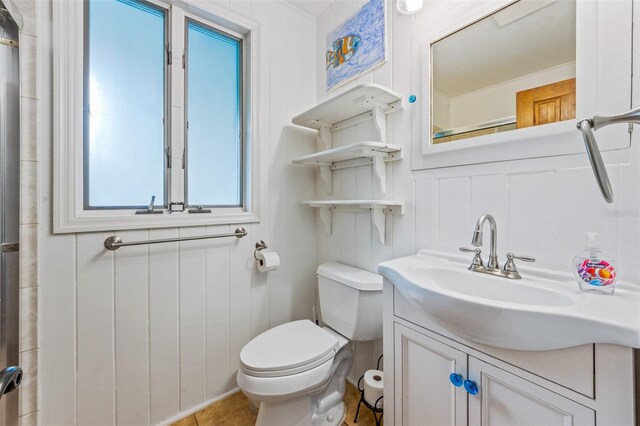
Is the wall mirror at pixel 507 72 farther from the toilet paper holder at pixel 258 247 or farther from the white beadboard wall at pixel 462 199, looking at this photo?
the toilet paper holder at pixel 258 247

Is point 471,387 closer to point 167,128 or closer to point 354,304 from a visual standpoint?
point 354,304

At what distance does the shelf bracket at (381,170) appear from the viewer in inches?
51.1

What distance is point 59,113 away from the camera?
1.02m

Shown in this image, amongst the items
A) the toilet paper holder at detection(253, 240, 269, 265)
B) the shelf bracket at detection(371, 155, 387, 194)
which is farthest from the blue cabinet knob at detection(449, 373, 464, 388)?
the toilet paper holder at detection(253, 240, 269, 265)

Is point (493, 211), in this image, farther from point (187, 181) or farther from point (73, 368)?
point (73, 368)

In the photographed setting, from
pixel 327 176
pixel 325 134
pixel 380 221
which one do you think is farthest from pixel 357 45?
pixel 380 221

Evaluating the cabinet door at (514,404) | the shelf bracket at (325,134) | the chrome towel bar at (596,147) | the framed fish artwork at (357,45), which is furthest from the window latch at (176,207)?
the chrome towel bar at (596,147)

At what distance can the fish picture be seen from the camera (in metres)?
1.51

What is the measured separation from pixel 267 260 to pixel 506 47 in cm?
142

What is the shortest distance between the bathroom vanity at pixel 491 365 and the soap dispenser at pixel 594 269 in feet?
0.14

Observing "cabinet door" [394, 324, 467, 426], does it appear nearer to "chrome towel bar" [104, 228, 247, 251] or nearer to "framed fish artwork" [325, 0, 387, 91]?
"chrome towel bar" [104, 228, 247, 251]

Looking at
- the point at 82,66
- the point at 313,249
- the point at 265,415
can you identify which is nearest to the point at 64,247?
the point at 82,66

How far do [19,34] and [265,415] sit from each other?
172 centimetres

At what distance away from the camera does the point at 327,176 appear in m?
1.66
